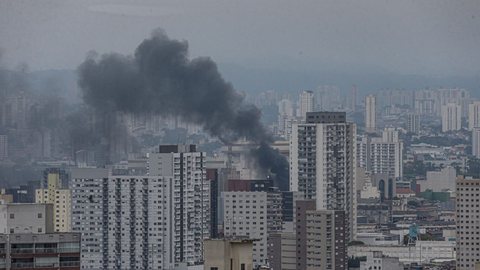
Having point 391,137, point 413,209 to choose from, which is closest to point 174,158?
point 413,209

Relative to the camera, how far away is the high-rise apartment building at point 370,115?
2558 centimetres

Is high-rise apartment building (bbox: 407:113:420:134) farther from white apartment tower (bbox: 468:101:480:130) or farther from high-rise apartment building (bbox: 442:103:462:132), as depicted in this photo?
white apartment tower (bbox: 468:101:480:130)

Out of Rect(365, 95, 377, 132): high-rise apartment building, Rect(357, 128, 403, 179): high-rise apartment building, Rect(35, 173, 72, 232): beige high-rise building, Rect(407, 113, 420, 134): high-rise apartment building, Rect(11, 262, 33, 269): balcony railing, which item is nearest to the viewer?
Rect(11, 262, 33, 269): balcony railing

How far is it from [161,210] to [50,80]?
2445mm

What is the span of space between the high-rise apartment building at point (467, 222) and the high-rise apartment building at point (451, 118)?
5.24 m

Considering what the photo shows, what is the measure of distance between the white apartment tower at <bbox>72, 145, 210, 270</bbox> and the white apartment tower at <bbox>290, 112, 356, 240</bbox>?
4.01 meters

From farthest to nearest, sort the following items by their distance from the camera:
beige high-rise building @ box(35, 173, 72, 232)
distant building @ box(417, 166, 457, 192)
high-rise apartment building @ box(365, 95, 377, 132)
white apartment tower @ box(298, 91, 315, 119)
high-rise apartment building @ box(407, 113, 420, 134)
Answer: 1. high-rise apartment building @ box(407, 113, 420, 134)
2. high-rise apartment building @ box(365, 95, 377, 132)
3. white apartment tower @ box(298, 91, 315, 119)
4. distant building @ box(417, 166, 457, 192)
5. beige high-rise building @ box(35, 173, 72, 232)

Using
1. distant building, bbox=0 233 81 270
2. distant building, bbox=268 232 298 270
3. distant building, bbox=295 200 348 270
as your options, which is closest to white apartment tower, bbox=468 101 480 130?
distant building, bbox=295 200 348 270

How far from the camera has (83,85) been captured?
20844 millimetres

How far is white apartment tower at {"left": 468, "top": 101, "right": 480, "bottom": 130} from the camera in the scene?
986 inches

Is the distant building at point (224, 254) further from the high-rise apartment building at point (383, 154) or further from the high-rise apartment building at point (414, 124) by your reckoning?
the high-rise apartment building at point (414, 124)

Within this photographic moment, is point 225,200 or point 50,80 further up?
point 50,80

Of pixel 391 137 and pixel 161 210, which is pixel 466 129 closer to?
pixel 391 137

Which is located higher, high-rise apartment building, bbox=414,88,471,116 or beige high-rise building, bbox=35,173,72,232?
high-rise apartment building, bbox=414,88,471,116
